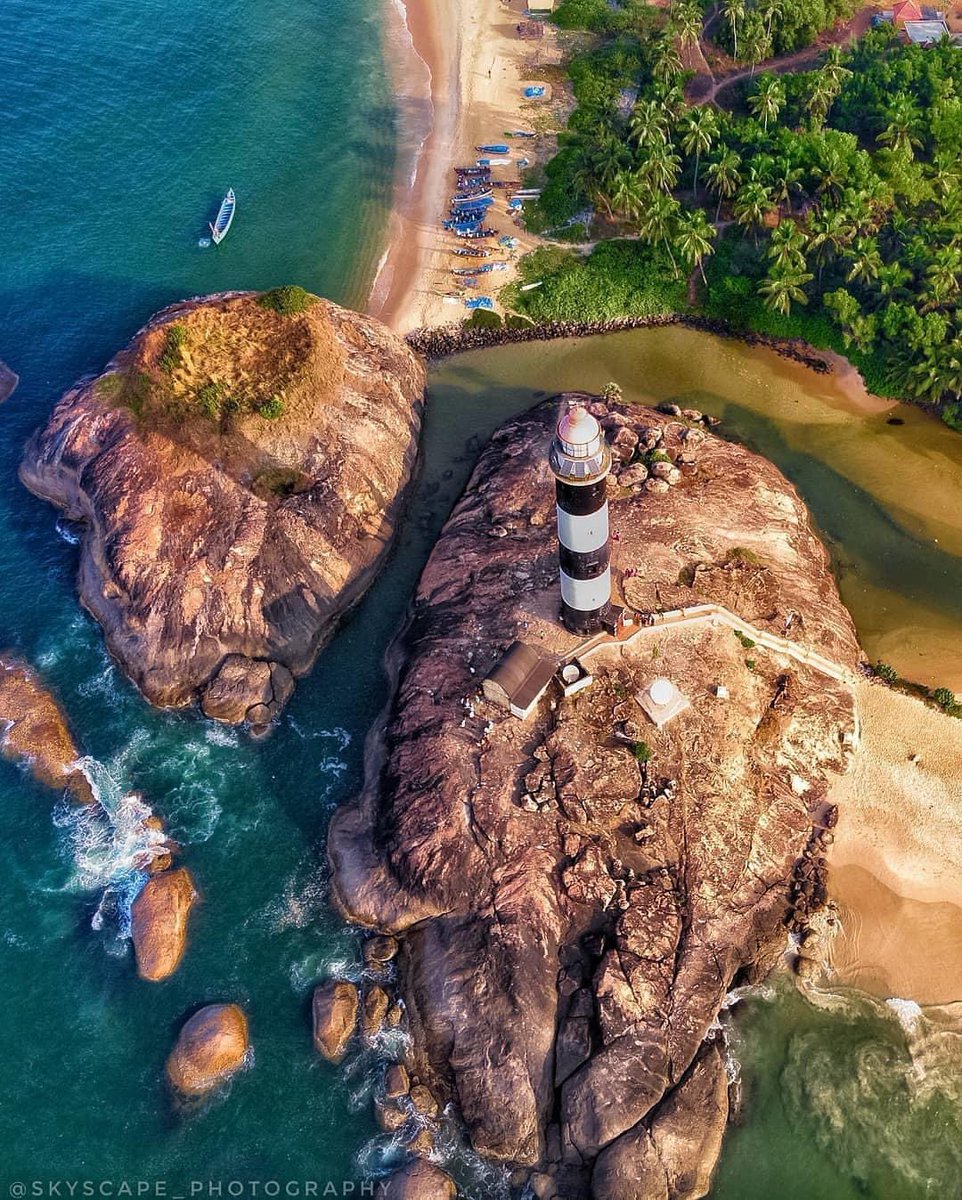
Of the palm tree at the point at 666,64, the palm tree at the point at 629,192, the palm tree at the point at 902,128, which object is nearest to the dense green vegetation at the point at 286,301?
the palm tree at the point at 629,192

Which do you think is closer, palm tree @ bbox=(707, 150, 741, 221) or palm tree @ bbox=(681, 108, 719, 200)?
palm tree @ bbox=(707, 150, 741, 221)

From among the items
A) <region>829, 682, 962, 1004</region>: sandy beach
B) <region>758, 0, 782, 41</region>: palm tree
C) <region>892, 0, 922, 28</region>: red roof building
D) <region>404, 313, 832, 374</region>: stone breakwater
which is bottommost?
<region>829, 682, 962, 1004</region>: sandy beach

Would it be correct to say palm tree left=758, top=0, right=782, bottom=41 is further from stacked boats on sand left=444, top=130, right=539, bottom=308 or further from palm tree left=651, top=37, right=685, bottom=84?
stacked boats on sand left=444, top=130, right=539, bottom=308

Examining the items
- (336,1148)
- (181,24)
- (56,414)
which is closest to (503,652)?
(336,1148)

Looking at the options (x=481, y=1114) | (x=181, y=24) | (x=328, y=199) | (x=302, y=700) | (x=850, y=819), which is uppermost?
(x=181, y=24)

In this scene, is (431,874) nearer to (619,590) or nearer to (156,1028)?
(156,1028)

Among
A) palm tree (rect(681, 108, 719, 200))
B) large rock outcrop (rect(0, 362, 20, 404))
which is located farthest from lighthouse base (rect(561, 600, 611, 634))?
large rock outcrop (rect(0, 362, 20, 404))
